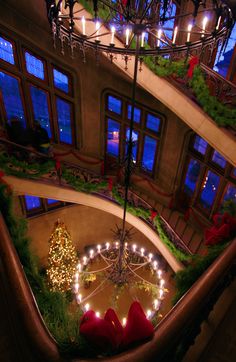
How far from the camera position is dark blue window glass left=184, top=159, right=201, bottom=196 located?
289 inches

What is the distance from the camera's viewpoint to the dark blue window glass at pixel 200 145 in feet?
22.7

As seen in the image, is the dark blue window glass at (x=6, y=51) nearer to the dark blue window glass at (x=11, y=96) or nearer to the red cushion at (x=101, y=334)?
the dark blue window glass at (x=11, y=96)

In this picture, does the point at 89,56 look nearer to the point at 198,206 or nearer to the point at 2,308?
the point at 198,206

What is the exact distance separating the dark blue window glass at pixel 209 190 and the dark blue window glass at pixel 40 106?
15.7 ft

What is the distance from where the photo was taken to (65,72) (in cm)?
741

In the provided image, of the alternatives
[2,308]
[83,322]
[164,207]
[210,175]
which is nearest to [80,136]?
[164,207]

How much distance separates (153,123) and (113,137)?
146 centimetres

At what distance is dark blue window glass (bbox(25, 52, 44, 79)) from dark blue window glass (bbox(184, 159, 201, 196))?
15.3ft

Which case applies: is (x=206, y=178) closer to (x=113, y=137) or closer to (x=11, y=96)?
(x=113, y=137)

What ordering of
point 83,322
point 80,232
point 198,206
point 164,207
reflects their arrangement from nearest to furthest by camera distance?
point 83,322 < point 198,206 < point 164,207 < point 80,232

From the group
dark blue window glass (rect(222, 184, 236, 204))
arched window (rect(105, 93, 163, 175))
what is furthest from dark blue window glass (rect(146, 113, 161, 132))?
dark blue window glass (rect(222, 184, 236, 204))

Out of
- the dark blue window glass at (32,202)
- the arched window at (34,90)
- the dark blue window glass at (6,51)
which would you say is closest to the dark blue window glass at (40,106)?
the arched window at (34,90)

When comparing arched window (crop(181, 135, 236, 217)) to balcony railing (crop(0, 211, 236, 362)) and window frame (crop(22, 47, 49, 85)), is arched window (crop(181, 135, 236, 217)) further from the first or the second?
balcony railing (crop(0, 211, 236, 362))

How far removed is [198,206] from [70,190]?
360 centimetres
